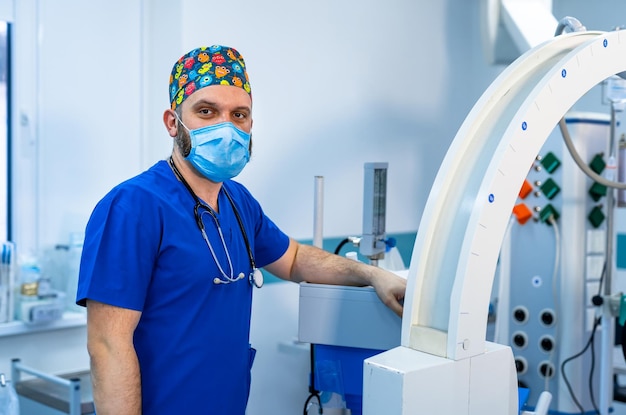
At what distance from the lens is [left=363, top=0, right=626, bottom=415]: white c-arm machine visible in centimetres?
112

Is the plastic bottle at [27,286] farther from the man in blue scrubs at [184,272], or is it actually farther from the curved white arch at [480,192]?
the curved white arch at [480,192]

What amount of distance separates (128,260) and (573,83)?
0.87 metres

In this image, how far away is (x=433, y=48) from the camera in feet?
11.9

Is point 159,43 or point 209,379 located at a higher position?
point 159,43

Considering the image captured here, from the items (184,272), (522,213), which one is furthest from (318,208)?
(522,213)

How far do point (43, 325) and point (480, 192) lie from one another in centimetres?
173

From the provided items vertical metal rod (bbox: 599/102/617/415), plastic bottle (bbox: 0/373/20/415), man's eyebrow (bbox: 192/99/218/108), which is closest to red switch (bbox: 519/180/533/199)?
vertical metal rod (bbox: 599/102/617/415)

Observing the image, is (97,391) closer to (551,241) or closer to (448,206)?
(448,206)

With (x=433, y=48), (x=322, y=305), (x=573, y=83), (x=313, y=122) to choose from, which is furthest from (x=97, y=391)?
(x=433, y=48)

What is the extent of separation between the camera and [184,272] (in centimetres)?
145

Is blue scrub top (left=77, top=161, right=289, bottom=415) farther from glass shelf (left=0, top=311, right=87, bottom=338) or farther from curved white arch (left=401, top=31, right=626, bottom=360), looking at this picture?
glass shelf (left=0, top=311, right=87, bottom=338)

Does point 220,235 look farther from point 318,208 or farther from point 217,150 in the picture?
point 318,208

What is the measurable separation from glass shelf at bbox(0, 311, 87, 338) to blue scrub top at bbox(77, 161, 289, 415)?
1039 millimetres

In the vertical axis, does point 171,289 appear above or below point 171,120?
below
